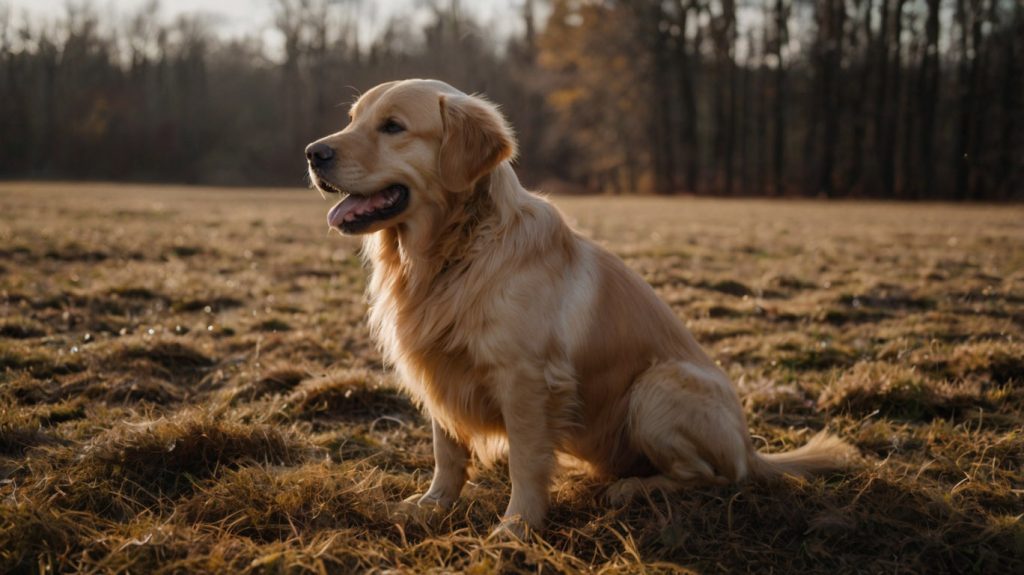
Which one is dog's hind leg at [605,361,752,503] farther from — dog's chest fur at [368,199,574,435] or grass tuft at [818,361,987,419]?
grass tuft at [818,361,987,419]

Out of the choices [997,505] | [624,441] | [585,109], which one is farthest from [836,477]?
[585,109]

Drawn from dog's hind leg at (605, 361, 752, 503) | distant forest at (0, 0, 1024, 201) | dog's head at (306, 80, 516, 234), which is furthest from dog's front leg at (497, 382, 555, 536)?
distant forest at (0, 0, 1024, 201)

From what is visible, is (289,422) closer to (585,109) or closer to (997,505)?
(997,505)

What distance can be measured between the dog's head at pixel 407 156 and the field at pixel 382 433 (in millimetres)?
1145

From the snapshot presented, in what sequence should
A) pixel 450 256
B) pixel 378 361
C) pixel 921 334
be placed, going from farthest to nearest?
pixel 921 334, pixel 378 361, pixel 450 256

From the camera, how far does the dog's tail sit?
10.3 ft

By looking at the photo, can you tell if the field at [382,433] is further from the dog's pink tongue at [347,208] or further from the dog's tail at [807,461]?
the dog's pink tongue at [347,208]

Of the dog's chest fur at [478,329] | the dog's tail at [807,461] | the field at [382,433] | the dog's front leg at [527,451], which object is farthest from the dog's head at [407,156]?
the dog's tail at [807,461]

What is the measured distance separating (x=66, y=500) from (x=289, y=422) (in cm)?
133

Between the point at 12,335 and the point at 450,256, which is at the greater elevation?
the point at 450,256

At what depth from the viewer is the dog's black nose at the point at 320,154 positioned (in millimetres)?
2994

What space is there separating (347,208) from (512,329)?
2.99ft

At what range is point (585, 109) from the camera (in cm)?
3228

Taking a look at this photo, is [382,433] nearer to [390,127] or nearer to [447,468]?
[447,468]
